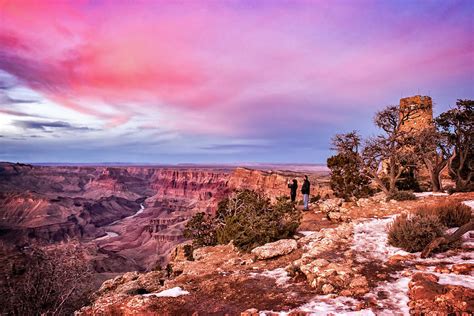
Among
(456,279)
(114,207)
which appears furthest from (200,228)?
(114,207)

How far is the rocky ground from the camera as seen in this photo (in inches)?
181

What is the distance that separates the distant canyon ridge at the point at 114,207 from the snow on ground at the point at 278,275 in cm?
1426

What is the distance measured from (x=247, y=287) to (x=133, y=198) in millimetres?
158424

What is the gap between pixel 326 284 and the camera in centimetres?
556

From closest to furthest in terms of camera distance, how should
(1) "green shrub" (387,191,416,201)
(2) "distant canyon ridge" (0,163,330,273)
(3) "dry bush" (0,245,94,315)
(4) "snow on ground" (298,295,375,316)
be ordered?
(4) "snow on ground" (298,295,375,316)
(3) "dry bush" (0,245,94,315)
(1) "green shrub" (387,191,416,201)
(2) "distant canyon ridge" (0,163,330,273)

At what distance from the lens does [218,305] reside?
18.5 feet

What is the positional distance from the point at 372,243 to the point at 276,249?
266 centimetres

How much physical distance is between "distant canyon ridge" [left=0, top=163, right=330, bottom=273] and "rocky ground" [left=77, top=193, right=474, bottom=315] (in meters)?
13.5

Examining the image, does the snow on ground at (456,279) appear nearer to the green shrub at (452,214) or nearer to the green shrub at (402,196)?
the green shrub at (452,214)

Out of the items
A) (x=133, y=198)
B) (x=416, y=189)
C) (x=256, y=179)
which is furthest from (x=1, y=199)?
(x=416, y=189)

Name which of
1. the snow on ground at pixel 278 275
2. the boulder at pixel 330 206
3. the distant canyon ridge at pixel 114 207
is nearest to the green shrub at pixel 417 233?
the snow on ground at pixel 278 275

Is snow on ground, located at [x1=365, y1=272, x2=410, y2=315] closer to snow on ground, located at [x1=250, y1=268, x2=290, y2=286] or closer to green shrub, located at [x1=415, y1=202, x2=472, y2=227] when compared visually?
snow on ground, located at [x1=250, y1=268, x2=290, y2=286]

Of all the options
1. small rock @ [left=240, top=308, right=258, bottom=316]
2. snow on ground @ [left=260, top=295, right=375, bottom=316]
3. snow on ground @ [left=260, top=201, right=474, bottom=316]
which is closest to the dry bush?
small rock @ [left=240, top=308, right=258, bottom=316]

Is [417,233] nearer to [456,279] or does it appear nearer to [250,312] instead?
[456,279]
